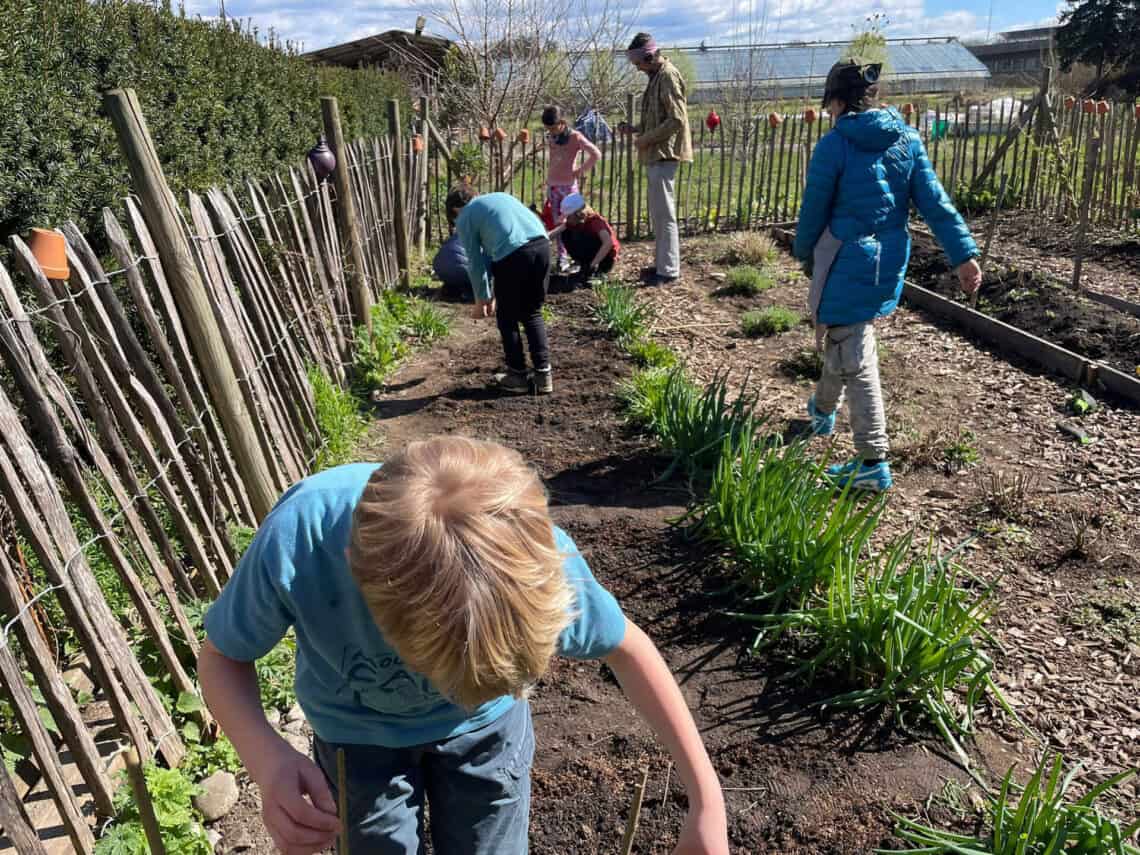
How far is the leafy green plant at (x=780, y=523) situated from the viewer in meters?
2.88

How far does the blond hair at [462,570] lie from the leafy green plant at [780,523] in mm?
1884

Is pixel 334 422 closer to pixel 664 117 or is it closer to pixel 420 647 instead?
pixel 420 647

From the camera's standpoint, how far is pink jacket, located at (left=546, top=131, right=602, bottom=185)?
8008mm

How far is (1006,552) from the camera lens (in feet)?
11.7

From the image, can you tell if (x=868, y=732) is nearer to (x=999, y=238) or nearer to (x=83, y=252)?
(x=83, y=252)

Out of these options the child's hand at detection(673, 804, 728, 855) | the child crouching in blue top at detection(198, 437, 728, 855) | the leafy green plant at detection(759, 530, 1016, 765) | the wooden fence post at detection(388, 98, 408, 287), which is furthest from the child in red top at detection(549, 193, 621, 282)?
the child's hand at detection(673, 804, 728, 855)

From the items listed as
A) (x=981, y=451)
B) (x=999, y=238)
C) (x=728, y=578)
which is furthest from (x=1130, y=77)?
(x=728, y=578)

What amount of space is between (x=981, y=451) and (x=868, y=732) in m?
2.44

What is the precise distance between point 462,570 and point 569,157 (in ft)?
24.8

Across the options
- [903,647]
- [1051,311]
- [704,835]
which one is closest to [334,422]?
[903,647]

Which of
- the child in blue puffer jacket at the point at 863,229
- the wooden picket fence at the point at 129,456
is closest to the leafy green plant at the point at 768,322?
the child in blue puffer jacket at the point at 863,229

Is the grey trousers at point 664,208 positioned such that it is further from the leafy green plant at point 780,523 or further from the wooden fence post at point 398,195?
the leafy green plant at point 780,523

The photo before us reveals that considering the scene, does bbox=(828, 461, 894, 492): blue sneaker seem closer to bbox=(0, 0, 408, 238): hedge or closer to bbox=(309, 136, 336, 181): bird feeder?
bbox=(309, 136, 336, 181): bird feeder

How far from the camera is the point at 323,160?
5277mm
